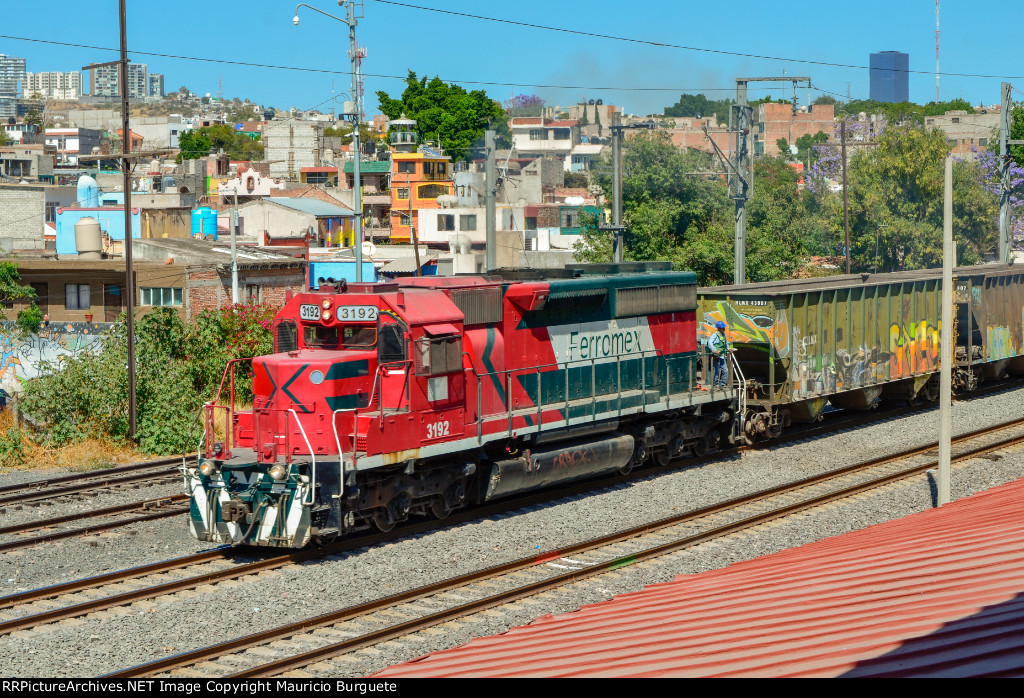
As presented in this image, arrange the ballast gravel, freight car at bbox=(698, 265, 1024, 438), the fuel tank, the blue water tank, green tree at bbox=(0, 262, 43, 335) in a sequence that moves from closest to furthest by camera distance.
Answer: the ballast gravel → the fuel tank → freight car at bbox=(698, 265, 1024, 438) → green tree at bbox=(0, 262, 43, 335) → the blue water tank

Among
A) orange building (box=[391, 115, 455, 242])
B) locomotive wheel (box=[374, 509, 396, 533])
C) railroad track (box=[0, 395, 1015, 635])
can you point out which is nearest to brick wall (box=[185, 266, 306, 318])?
railroad track (box=[0, 395, 1015, 635])

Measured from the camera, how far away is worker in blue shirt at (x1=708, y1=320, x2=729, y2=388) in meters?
19.9

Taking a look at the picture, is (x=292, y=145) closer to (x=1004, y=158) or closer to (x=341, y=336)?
(x=1004, y=158)

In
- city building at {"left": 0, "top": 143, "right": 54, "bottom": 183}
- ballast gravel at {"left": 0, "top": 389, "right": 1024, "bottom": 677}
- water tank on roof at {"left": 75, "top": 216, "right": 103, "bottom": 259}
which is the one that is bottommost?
ballast gravel at {"left": 0, "top": 389, "right": 1024, "bottom": 677}

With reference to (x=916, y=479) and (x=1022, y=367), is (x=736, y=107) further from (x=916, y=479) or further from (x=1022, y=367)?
(x=916, y=479)

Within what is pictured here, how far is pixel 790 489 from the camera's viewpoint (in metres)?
17.4

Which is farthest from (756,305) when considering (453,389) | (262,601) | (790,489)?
(262,601)

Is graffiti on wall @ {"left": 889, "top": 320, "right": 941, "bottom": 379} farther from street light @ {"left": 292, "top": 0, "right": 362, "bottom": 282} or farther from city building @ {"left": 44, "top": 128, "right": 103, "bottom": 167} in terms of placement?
city building @ {"left": 44, "top": 128, "right": 103, "bottom": 167}

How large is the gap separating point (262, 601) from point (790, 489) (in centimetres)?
921

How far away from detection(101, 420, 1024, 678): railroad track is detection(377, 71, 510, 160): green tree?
85937 millimetres

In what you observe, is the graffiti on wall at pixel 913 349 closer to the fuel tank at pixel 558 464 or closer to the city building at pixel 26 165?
the fuel tank at pixel 558 464

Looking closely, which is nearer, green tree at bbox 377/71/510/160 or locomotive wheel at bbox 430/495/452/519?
locomotive wheel at bbox 430/495/452/519

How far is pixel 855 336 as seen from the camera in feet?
75.2
